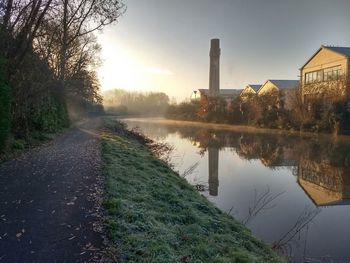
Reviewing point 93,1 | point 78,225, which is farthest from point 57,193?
point 93,1

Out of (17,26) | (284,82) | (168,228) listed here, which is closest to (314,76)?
(284,82)

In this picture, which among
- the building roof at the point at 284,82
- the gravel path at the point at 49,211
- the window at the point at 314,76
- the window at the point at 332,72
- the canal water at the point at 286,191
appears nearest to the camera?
the gravel path at the point at 49,211

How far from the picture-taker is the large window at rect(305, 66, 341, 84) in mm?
41831

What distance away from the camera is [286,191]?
41.6 ft

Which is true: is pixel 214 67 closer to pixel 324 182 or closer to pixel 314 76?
pixel 314 76

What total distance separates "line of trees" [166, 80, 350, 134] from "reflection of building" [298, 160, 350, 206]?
16.6 meters

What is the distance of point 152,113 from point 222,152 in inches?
3847

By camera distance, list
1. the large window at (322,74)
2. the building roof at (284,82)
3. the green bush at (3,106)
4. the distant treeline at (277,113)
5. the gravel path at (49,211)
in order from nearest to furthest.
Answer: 1. the gravel path at (49,211)
2. the green bush at (3,106)
3. the distant treeline at (277,113)
4. the large window at (322,74)
5. the building roof at (284,82)

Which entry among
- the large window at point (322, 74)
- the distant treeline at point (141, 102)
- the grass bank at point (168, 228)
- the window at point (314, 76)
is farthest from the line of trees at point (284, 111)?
the distant treeline at point (141, 102)

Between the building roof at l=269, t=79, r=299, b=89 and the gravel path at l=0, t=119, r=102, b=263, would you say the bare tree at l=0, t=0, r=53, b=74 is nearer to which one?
the gravel path at l=0, t=119, r=102, b=263

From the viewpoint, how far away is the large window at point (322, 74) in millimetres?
41831

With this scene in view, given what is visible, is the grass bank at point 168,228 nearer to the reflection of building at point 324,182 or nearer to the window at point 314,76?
the reflection of building at point 324,182

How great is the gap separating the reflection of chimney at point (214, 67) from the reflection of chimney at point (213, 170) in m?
48.1

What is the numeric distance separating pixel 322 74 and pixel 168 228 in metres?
43.8
